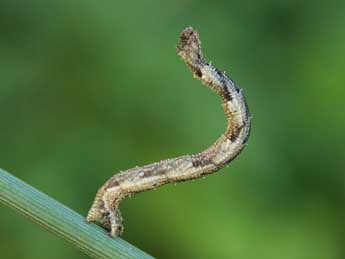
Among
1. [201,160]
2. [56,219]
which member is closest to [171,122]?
[201,160]

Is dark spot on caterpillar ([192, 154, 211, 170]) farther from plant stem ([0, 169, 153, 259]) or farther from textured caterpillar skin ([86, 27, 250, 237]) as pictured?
plant stem ([0, 169, 153, 259])

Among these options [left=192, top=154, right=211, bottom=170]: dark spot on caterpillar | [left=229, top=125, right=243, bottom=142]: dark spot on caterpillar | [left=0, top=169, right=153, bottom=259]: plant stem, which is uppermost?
[left=229, top=125, right=243, bottom=142]: dark spot on caterpillar

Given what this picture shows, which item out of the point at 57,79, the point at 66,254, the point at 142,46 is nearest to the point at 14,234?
the point at 66,254

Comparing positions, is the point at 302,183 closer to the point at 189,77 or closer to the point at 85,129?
the point at 189,77

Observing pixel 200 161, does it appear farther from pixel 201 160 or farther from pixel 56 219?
pixel 56 219

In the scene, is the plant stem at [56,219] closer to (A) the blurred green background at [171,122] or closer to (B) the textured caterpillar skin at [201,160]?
(B) the textured caterpillar skin at [201,160]

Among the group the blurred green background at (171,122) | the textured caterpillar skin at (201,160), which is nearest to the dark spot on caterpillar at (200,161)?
the textured caterpillar skin at (201,160)

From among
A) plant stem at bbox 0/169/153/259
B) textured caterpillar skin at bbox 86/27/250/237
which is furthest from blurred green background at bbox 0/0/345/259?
plant stem at bbox 0/169/153/259
